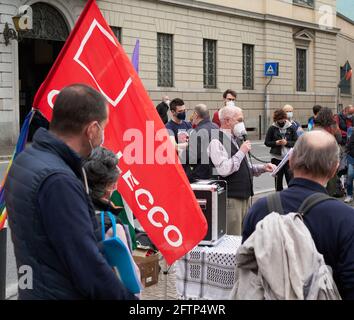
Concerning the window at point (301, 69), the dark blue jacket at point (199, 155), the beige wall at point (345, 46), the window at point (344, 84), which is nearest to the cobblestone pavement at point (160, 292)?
the dark blue jacket at point (199, 155)

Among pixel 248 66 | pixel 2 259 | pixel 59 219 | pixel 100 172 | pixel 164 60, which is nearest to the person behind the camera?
pixel 59 219

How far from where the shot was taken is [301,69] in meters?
35.1

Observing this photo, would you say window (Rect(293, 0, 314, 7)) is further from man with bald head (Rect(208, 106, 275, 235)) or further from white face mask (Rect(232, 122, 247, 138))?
man with bald head (Rect(208, 106, 275, 235))

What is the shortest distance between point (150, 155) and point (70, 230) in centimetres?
186

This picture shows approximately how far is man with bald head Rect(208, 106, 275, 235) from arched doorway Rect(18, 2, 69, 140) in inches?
642

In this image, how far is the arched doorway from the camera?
70.9 feet

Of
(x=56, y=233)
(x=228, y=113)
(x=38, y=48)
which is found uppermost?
(x=38, y=48)

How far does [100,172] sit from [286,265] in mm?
1353

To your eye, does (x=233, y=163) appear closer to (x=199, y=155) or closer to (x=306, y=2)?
(x=199, y=155)

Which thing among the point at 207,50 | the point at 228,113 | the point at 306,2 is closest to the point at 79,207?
the point at 228,113

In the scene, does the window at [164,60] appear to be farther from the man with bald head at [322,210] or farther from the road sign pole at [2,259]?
the man with bald head at [322,210]

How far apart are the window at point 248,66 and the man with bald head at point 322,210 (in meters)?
27.6
